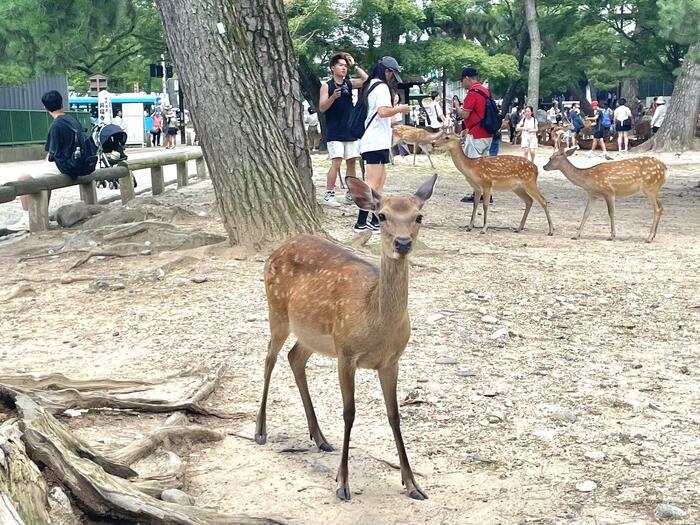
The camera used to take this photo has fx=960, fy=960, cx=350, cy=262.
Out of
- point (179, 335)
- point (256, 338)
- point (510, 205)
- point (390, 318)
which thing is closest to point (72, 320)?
point (179, 335)

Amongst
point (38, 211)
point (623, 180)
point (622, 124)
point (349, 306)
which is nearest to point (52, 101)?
point (38, 211)

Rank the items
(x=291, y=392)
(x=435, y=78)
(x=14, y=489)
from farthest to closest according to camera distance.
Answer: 1. (x=435, y=78)
2. (x=291, y=392)
3. (x=14, y=489)

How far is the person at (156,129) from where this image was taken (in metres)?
40.7

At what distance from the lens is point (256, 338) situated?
620 centimetres

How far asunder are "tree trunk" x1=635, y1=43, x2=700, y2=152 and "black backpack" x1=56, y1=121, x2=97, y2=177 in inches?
773

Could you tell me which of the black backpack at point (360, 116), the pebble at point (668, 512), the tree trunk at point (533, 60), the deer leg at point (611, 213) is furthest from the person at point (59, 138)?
the tree trunk at point (533, 60)

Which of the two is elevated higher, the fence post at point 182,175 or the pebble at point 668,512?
the fence post at point 182,175

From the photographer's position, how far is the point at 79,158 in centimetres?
1162

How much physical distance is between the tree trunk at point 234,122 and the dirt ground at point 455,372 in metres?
0.42

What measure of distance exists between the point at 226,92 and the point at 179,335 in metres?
2.76

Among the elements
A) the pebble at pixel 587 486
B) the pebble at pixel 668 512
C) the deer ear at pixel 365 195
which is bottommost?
the pebble at pixel 587 486

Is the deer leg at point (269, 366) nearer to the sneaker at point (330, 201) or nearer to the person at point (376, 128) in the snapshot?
the person at point (376, 128)

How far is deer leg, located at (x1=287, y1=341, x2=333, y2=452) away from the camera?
445 cm

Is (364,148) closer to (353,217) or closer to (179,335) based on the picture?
(353,217)
